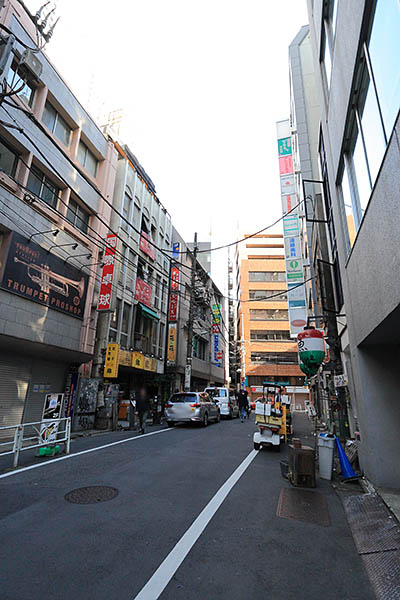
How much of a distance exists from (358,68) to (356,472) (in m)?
8.43

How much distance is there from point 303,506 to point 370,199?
529cm

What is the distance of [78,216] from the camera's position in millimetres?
16781

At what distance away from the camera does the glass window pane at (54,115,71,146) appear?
1594cm

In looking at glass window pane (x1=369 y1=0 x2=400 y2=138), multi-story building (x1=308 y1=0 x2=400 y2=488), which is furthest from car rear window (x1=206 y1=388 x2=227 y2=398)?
glass window pane (x1=369 y1=0 x2=400 y2=138)

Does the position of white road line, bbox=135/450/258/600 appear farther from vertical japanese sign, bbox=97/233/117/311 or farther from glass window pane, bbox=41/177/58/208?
glass window pane, bbox=41/177/58/208

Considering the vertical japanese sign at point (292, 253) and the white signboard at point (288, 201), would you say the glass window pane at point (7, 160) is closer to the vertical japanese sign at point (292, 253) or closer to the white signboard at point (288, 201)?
the vertical japanese sign at point (292, 253)

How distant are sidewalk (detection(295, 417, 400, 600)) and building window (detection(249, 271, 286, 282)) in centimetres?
5673

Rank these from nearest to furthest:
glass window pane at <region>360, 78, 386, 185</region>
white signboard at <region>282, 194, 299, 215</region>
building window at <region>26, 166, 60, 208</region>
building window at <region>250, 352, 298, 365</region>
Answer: glass window pane at <region>360, 78, 386, 185</region>
building window at <region>26, 166, 60, 208</region>
white signboard at <region>282, 194, 299, 215</region>
building window at <region>250, 352, 298, 365</region>

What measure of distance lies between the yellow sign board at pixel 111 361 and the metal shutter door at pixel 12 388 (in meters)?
4.00

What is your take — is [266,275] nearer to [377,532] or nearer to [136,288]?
[136,288]

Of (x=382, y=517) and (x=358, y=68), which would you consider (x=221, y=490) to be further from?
(x=358, y=68)

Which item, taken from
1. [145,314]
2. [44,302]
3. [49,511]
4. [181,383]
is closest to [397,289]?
[49,511]

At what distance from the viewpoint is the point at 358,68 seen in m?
6.16

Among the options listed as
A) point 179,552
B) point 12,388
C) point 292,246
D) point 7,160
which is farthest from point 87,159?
point 179,552
